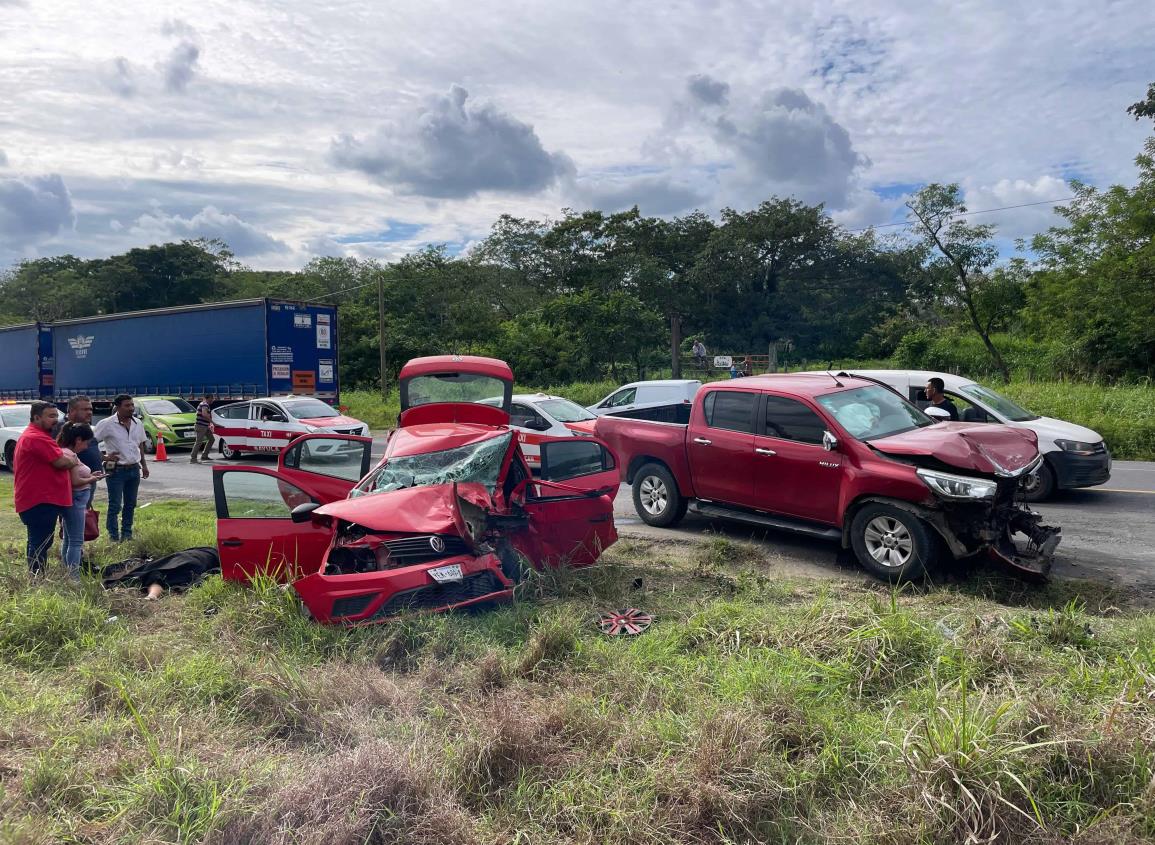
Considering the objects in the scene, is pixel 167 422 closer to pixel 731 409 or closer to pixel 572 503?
pixel 731 409

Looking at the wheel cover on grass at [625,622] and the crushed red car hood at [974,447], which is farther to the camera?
the crushed red car hood at [974,447]

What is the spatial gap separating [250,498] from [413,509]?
5.36ft

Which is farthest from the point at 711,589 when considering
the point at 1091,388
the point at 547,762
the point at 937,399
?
the point at 1091,388

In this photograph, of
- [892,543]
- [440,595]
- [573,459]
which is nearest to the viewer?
[440,595]

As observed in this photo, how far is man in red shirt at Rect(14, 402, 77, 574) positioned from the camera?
6.79 metres

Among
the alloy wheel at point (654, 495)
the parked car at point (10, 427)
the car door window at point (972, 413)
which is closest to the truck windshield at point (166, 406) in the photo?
the parked car at point (10, 427)

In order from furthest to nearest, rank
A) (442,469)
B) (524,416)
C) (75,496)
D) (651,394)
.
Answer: (651,394) → (524,416) → (75,496) → (442,469)

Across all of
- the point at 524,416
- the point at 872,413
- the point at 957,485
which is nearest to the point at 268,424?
the point at 524,416

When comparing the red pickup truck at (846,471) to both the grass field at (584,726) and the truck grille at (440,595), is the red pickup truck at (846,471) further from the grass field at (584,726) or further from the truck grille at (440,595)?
the truck grille at (440,595)

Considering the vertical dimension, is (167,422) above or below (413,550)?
below

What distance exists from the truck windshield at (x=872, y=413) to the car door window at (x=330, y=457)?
447 cm

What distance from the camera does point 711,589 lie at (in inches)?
256

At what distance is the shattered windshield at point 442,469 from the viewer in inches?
255

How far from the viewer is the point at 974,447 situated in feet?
21.1
